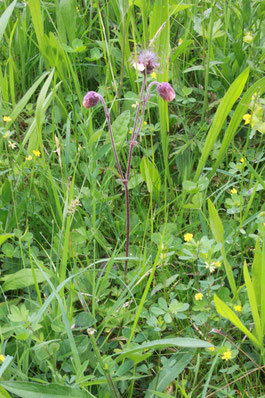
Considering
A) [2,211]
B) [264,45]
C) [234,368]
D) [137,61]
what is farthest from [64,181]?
[264,45]

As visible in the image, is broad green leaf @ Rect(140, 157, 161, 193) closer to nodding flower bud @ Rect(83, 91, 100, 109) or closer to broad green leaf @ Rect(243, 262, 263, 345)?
nodding flower bud @ Rect(83, 91, 100, 109)

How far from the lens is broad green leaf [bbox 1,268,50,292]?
1705mm

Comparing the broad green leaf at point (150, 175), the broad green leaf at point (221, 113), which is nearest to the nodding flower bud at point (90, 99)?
the broad green leaf at point (150, 175)

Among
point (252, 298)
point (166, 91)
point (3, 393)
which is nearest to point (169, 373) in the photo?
point (252, 298)

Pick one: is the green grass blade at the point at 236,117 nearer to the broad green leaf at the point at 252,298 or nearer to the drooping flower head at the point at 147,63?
the drooping flower head at the point at 147,63

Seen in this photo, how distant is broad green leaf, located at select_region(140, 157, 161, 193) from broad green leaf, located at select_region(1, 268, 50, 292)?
1.61 ft

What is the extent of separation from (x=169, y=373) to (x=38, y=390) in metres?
0.40

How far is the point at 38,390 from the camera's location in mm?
1365

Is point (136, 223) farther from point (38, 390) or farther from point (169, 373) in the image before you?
point (38, 390)

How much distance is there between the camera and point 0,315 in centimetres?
165

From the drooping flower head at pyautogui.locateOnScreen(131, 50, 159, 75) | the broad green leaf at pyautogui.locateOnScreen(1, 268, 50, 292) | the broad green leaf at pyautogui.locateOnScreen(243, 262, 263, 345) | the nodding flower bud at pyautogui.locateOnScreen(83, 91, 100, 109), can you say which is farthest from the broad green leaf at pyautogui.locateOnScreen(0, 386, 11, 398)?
the drooping flower head at pyautogui.locateOnScreen(131, 50, 159, 75)

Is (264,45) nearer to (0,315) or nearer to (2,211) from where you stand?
(2,211)

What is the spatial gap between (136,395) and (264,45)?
165 cm

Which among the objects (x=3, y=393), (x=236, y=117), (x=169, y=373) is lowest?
(x=169, y=373)
